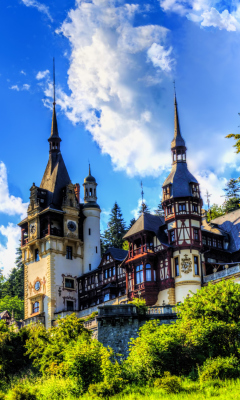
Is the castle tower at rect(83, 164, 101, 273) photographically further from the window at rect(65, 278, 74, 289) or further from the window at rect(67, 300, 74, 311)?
the window at rect(67, 300, 74, 311)

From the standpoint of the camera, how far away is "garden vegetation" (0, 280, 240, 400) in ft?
124

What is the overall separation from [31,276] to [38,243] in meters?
4.07

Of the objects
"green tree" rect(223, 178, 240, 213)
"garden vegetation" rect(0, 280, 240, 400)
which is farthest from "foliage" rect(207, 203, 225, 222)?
"garden vegetation" rect(0, 280, 240, 400)

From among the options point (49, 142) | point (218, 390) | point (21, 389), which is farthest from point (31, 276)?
point (218, 390)

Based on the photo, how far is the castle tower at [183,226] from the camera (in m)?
59.7

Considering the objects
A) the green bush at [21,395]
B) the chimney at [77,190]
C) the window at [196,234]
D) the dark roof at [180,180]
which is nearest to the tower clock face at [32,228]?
the chimney at [77,190]

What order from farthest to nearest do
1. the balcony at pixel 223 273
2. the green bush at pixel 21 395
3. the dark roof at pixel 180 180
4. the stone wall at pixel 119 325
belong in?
the dark roof at pixel 180 180, the balcony at pixel 223 273, the stone wall at pixel 119 325, the green bush at pixel 21 395

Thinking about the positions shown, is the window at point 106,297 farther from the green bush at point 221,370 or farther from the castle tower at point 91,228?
the green bush at point 221,370

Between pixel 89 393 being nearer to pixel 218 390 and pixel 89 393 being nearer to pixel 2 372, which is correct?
pixel 218 390

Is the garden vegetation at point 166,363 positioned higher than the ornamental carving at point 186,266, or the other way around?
the ornamental carving at point 186,266

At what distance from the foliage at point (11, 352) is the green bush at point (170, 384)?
17500mm

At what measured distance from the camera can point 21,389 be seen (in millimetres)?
39656

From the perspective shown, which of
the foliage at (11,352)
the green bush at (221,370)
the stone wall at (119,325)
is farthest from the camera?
the foliage at (11,352)

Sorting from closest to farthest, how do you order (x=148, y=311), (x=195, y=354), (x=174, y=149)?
(x=195, y=354) < (x=148, y=311) < (x=174, y=149)
